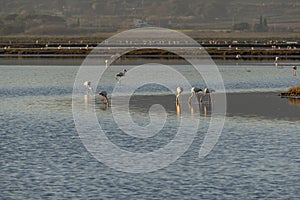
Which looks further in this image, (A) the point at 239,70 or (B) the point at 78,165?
(A) the point at 239,70

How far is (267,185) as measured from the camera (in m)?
23.5

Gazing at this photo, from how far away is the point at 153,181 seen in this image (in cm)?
2422

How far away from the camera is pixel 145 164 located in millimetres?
26688

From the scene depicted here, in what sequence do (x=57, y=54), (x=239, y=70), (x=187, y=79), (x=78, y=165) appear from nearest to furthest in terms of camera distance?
(x=78, y=165), (x=187, y=79), (x=239, y=70), (x=57, y=54)

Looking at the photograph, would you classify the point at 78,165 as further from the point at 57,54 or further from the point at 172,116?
the point at 57,54

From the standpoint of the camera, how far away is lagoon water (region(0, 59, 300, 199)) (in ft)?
75.0

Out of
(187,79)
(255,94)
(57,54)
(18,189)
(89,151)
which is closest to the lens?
(18,189)

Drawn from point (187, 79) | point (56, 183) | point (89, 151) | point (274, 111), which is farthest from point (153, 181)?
point (187, 79)

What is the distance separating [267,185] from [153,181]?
10.6 ft

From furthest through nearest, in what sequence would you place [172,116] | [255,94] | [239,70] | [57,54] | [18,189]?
[57,54] < [239,70] < [255,94] < [172,116] < [18,189]

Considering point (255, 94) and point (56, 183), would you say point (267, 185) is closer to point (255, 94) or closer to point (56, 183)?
point (56, 183)

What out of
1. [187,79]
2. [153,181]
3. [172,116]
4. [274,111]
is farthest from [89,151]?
[187,79]

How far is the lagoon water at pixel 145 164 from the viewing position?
22.9 metres

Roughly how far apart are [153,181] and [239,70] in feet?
203
